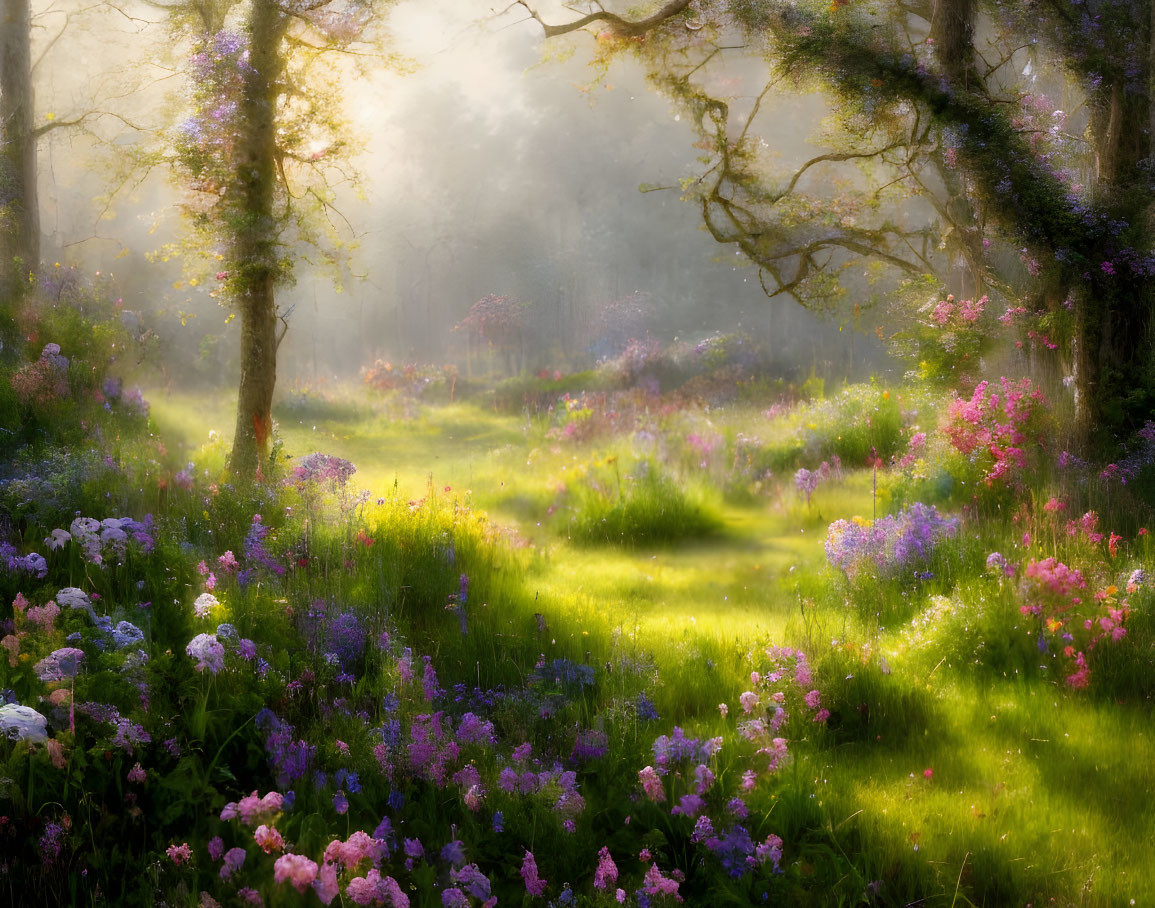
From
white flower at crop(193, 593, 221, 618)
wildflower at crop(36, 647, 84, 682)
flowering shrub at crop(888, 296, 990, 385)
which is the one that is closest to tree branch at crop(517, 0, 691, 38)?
flowering shrub at crop(888, 296, 990, 385)

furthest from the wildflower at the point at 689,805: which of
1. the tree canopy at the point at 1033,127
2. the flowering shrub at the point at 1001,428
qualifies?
the tree canopy at the point at 1033,127

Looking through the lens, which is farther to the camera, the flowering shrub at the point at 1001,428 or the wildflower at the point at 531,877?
the flowering shrub at the point at 1001,428

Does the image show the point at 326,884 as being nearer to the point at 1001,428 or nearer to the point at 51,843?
the point at 51,843

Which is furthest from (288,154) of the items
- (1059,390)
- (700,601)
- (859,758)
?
(1059,390)

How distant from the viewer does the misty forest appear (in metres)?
2.74

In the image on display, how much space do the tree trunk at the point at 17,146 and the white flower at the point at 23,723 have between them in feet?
34.5

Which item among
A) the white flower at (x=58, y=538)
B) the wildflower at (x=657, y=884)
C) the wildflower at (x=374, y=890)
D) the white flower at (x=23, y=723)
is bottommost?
the wildflower at (x=657, y=884)

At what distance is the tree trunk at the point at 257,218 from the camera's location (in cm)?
697

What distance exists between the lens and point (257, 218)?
6930 millimetres

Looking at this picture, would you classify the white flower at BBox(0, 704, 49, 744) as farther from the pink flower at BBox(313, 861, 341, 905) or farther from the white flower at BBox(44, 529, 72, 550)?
the white flower at BBox(44, 529, 72, 550)

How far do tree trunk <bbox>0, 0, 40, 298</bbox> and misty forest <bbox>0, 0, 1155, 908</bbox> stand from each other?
48 mm

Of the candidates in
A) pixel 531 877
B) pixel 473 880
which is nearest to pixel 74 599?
pixel 473 880

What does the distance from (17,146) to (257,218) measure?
22.6 feet

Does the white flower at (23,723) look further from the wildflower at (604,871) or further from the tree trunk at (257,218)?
the tree trunk at (257,218)
